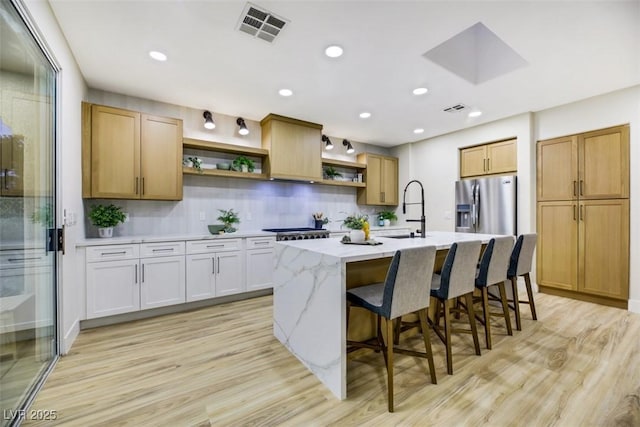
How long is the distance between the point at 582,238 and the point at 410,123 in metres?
2.83

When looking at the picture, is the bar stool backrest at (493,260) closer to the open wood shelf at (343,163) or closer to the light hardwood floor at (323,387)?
the light hardwood floor at (323,387)

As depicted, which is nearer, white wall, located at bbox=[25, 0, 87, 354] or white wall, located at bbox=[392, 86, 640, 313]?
white wall, located at bbox=[25, 0, 87, 354]

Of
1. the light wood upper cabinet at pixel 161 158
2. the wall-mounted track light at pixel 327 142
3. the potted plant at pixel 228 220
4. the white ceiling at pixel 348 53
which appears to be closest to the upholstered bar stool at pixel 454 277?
the white ceiling at pixel 348 53

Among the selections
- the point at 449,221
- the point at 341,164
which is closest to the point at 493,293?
the point at 449,221

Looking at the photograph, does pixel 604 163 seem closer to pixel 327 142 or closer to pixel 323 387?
pixel 327 142

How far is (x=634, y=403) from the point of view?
1.73 metres

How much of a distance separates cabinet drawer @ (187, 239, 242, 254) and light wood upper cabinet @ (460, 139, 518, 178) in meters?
4.05

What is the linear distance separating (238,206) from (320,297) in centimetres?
277

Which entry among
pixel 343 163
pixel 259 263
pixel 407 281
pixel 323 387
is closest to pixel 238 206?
pixel 259 263

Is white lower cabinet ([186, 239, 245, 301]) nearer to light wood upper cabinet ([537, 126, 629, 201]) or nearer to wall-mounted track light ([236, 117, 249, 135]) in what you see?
wall-mounted track light ([236, 117, 249, 135])

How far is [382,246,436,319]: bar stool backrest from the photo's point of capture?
1.69 m

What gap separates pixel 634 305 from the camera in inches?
129

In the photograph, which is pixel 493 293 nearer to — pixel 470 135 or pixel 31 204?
pixel 470 135

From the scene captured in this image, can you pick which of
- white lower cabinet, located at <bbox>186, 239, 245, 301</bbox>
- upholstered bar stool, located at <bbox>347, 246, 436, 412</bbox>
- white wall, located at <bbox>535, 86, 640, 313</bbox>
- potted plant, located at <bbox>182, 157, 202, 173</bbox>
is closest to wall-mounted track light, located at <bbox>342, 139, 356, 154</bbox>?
potted plant, located at <bbox>182, 157, 202, 173</bbox>
